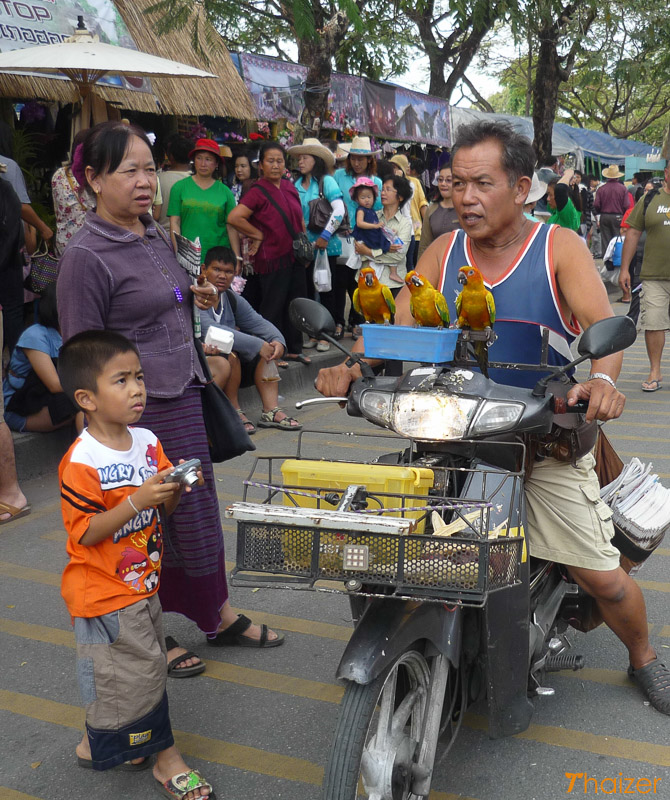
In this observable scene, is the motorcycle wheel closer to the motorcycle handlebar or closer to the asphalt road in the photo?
the asphalt road

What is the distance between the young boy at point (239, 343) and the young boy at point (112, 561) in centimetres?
254

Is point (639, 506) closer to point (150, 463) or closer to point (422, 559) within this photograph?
point (422, 559)

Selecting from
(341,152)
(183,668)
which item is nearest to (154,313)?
(183,668)

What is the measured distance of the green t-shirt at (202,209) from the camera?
7.60 meters

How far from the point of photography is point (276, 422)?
7113mm

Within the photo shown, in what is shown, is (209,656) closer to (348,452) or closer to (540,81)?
(348,452)

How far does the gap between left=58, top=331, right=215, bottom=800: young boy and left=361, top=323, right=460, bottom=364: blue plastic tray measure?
68cm

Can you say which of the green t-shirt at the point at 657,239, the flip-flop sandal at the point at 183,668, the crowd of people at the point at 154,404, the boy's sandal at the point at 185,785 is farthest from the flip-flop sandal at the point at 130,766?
the green t-shirt at the point at 657,239

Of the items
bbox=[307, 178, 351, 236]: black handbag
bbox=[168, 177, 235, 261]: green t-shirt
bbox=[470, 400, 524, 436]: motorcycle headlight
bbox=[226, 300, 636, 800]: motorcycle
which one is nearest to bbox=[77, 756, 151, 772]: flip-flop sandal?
bbox=[226, 300, 636, 800]: motorcycle

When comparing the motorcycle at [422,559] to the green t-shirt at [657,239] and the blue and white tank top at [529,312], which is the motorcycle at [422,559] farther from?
the green t-shirt at [657,239]

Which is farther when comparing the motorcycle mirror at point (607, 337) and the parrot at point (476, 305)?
the parrot at point (476, 305)

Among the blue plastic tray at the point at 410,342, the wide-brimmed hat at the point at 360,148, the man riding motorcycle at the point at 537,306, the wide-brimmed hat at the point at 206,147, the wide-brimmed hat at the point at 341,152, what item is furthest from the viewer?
the wide-brimmed hat at the point at 341,152

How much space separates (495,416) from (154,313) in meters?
1.43

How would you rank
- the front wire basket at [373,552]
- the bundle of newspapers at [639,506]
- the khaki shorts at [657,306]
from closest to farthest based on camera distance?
1. the front wire basket at [373,552]
2. the bundle of newspapers at [639,506]
3. the khaki shorts at [657,306]
